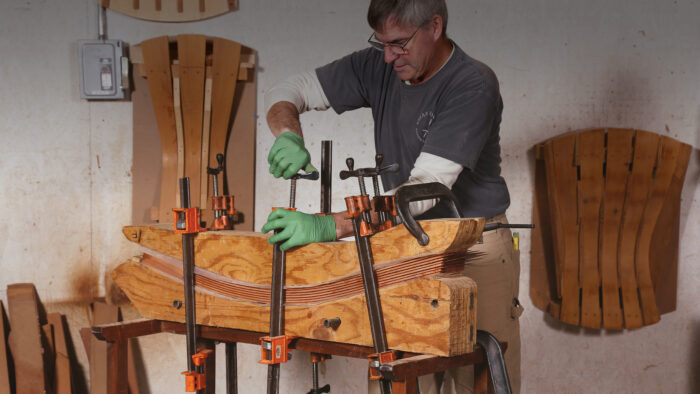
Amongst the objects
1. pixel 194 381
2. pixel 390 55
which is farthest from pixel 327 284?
pixel 390 55

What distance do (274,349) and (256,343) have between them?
15 cm

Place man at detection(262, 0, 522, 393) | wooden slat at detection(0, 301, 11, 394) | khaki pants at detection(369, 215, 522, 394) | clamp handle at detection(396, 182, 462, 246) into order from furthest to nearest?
wooden slat at detection(0, 301, 11, 394) < khaki pants at detection(369, 215, 522, 394) < man at detection(262, 0, 522, 393) < clamp handle at detection(396, 182, 462, 246)

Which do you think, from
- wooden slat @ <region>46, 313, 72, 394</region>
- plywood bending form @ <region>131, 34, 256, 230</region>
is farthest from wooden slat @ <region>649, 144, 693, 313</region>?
wooden slat @ <region>46, 313, 72, 394</region>

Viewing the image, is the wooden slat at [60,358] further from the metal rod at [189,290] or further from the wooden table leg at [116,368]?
the metal rod at [189,290]

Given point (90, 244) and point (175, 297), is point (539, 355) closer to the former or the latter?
point (175, 297)

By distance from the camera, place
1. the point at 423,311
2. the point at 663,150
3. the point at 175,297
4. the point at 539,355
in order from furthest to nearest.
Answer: the point at 539,355 < the point at 663,150 < the point at 175,297 < the point at 423,311

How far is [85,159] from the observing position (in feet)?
9.96

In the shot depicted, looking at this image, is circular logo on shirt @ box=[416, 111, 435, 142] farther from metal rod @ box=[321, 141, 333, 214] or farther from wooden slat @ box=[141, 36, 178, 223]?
wooden slat @ box=[141, 36, 178, 223]

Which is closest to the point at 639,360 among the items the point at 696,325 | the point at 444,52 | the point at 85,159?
the point at 696,325

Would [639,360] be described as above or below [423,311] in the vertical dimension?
below

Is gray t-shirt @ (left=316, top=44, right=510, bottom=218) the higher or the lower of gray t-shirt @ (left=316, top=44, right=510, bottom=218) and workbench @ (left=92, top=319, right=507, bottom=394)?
the higher

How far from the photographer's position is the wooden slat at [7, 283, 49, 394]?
2850 millimetres

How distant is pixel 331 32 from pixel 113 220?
1413 mm

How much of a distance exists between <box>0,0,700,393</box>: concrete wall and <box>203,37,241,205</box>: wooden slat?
11 centimetres
